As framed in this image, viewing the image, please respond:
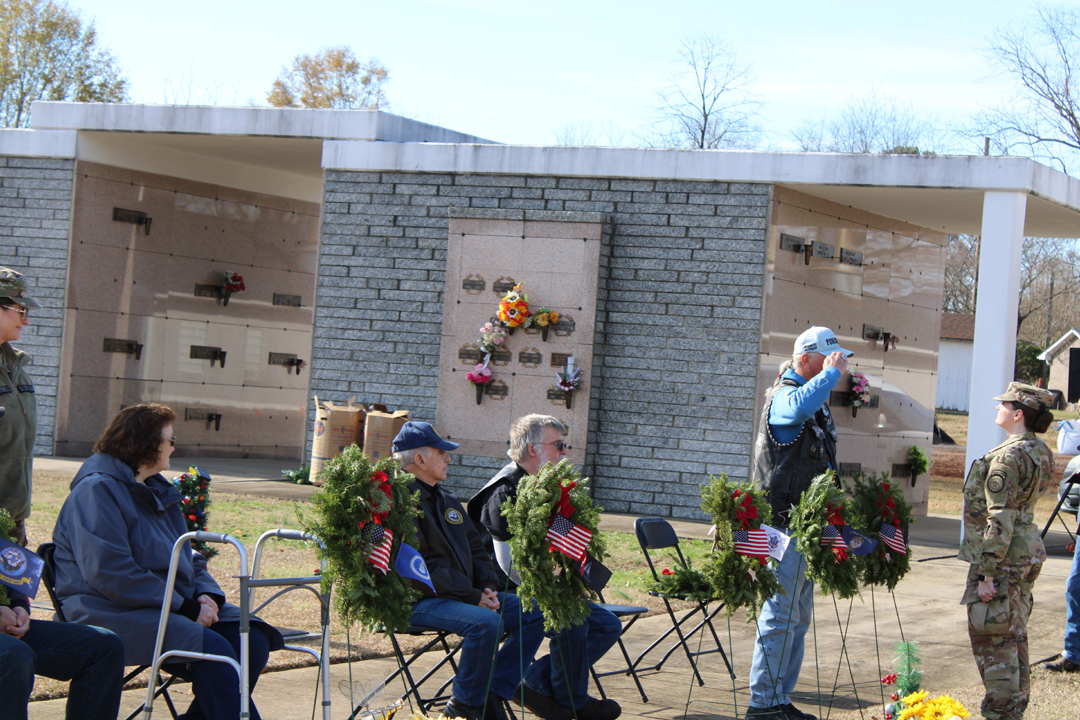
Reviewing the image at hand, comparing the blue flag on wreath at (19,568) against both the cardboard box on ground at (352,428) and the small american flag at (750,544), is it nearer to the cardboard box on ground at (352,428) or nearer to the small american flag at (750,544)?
the small american flag at (750,544)

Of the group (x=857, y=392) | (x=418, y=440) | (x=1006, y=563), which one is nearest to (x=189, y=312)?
(x=857, y=392)

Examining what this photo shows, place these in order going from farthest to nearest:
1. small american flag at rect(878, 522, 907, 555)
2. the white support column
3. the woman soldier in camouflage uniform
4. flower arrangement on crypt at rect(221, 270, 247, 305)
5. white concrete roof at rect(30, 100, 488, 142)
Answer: flower arrangement on crypt at rect(221, 270, 247, 305), white concrete roof at rect(30, 100, 488, 142), the white support column, small american flag at rect(878, 522, 907, 555), the woman soldier in camouflage uniform

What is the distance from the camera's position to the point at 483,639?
456 cm

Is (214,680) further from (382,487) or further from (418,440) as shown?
(418,440)

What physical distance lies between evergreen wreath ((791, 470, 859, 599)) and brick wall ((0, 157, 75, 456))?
11092 millimetres

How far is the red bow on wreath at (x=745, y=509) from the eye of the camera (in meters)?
4.89

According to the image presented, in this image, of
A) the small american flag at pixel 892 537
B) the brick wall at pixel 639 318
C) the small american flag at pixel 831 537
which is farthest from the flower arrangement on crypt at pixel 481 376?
the small american flag at pixel 831 537

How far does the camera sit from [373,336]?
1279 centimetres

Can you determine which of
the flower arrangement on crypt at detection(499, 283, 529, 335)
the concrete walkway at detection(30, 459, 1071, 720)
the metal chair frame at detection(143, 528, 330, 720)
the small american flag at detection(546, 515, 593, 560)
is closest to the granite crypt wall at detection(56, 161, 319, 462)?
the flower arrangement on crypt at detection(499, 283, 529, 335)

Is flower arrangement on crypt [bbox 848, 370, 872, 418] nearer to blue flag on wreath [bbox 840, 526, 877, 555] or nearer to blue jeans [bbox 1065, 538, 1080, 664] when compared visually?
blue jeans [bbox 1065, 538, 1080, 664]

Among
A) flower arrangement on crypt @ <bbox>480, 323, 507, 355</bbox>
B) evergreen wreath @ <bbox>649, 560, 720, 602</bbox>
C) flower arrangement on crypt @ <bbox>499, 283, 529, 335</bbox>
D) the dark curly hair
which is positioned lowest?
evergreen wreath @ <bbox>649, 560, 720, 602</bbox>

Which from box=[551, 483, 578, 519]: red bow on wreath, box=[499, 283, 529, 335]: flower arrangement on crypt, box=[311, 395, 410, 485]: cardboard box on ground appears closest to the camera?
box=[551, 483, 578, 519]: red bow on wreath

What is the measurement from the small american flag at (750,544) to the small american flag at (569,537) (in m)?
0.89

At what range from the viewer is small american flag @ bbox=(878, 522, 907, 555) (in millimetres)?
5398
